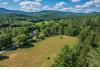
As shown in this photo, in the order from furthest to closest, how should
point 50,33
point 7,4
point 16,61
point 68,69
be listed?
point 16,61
point 50,33
point 7,4
point 68,69

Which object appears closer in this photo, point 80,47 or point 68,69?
point 68,69

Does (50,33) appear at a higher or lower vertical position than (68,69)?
lower

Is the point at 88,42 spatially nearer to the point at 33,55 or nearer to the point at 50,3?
the point at 33,55

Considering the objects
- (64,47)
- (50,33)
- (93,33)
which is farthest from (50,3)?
Result: (93,33)

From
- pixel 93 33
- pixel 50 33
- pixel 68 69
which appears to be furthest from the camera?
pixel 93 33

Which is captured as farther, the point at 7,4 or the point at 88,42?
the point at 88,42

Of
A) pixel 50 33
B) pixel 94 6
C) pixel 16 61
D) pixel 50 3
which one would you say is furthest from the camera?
pixel 16 61

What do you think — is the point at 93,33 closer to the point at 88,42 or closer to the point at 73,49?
the point at 88,42

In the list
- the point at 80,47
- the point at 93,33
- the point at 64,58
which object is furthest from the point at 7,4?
the point at 93,33

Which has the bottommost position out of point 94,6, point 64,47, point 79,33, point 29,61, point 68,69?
point 29,61
